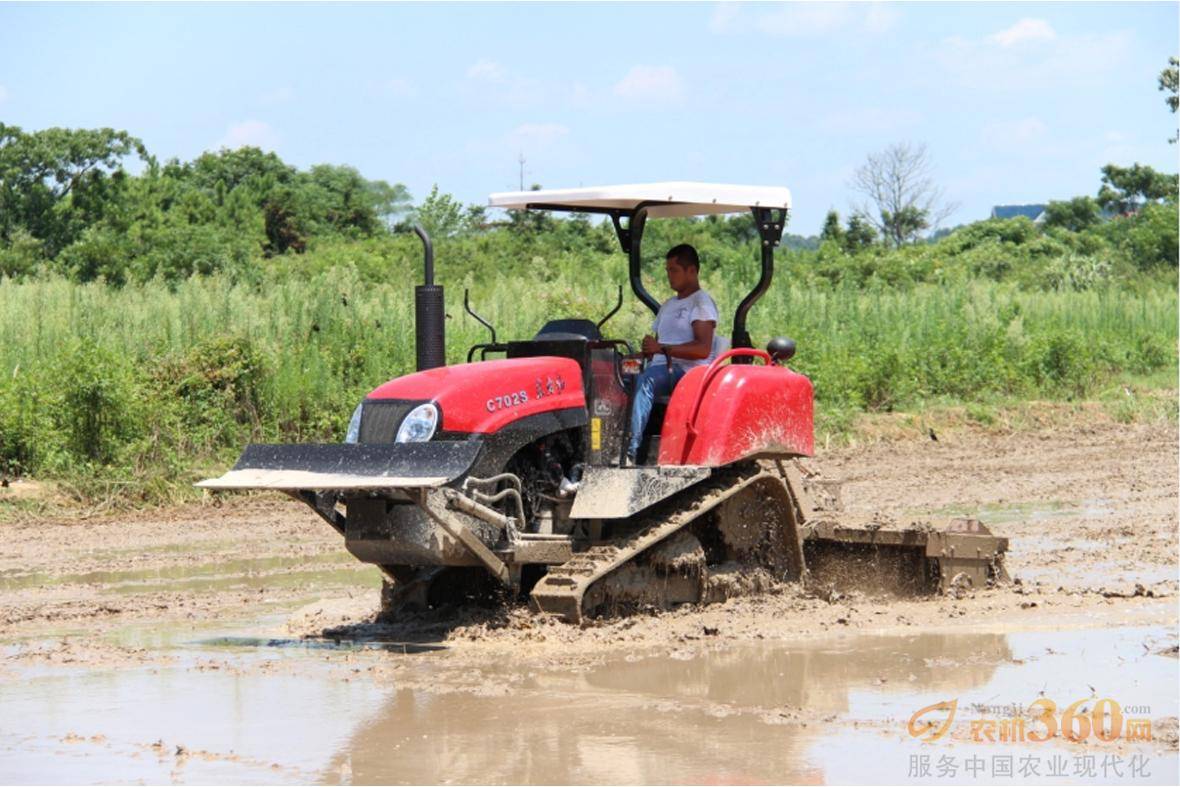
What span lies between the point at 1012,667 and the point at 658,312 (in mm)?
2985

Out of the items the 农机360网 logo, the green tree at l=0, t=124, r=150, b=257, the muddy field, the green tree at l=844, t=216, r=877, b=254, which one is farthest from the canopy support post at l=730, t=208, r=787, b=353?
the green tree at l=844, t=216, r=877, b=254

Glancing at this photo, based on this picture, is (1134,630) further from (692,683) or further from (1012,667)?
(692,683)

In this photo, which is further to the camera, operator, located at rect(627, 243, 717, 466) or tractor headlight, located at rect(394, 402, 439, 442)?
operator, located at rect(627, 243, 717, 466)

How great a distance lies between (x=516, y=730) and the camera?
22.1 feet

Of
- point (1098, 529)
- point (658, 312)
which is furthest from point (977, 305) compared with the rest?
point (658, 312)

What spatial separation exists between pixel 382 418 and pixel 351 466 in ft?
1.50

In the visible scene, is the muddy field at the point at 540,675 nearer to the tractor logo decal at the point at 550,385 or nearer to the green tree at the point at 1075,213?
the tractor logo decal at the point at 550,385

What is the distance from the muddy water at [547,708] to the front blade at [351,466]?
87 centimetres

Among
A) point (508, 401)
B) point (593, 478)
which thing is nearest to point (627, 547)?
point (593, 478)

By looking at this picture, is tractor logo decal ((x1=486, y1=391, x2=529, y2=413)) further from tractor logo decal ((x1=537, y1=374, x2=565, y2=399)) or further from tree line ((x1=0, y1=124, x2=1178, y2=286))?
tree line ((x1=0, y1=124, x2=1178, y2=286))

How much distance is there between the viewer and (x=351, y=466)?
7.99 meters

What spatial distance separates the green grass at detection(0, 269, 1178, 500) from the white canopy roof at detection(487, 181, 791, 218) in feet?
20.2

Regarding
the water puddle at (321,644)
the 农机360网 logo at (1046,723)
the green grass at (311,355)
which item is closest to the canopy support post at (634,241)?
the water puddle at (321,644)

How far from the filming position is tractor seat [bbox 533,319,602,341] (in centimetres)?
911
